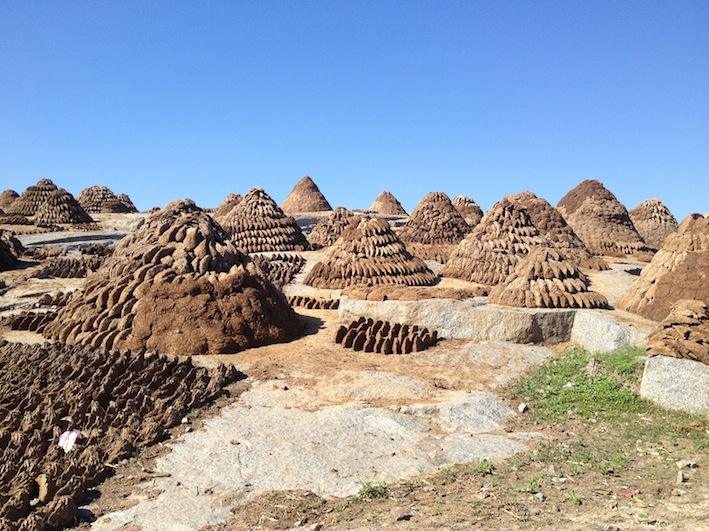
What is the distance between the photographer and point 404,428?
7520 mm

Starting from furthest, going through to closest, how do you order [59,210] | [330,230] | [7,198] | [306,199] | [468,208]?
1. [306,199]
2. [7,198]
3. [468,208]
4. [59,210]
5. [330,230]

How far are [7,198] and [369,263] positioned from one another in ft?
134

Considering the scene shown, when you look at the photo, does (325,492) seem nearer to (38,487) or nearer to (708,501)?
(38,487)

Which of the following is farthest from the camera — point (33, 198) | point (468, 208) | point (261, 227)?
point (468, 208)

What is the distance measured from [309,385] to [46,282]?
13.9 meters

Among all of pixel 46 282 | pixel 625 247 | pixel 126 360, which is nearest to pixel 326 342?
pixel 126 360

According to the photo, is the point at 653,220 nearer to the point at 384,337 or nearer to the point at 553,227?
the point at 553,227

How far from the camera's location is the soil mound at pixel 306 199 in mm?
46438

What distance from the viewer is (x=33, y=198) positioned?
119 feet

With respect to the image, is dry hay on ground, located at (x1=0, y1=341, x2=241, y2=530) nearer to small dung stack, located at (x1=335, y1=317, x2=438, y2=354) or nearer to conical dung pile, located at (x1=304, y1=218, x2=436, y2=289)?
small dung stack, located at (x1=335, y1=317, x2=438, y2=354)

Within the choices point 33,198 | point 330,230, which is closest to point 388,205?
point 330,230

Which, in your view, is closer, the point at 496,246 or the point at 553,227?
the point at 496,246

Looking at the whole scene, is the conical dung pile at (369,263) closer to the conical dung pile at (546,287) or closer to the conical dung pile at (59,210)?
the conical dung pile at (546,287)

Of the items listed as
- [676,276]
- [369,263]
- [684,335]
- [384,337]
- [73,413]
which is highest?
[676,276]
